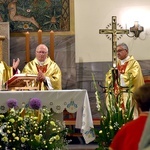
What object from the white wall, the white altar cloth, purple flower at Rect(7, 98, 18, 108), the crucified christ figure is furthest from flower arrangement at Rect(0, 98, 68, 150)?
the crucified christ figure

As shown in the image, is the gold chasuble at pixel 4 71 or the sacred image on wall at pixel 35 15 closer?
the gold chasuble at pixel 4 71

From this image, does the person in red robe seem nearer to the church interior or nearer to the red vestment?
the red vestment

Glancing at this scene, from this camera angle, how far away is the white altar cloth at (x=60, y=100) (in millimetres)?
5918

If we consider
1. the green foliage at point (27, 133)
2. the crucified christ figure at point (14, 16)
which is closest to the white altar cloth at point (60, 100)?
the green foliage at point (27, 133)

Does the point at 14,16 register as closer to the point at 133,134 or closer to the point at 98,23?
the point at 98,23

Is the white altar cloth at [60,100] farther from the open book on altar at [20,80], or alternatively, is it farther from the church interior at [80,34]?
the church interior at [80,34]

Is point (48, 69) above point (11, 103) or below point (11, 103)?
above

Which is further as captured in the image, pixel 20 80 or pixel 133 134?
pixel 20 80

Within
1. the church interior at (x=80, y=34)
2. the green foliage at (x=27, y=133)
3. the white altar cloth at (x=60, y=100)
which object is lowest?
the green foliage at (x=27, y=133)

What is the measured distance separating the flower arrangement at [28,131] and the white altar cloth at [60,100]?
394 mm

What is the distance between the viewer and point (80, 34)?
959 centimetres

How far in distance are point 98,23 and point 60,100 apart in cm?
390

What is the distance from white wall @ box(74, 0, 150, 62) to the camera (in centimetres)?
950

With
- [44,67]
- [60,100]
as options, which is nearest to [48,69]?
[44,67]
